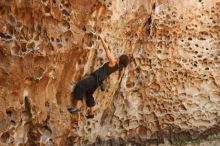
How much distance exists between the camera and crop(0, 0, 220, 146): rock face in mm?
5152

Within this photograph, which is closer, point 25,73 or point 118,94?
point 25,73

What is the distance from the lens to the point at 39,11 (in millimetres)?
5172

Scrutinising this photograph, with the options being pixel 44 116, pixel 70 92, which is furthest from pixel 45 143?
pixel 70 92

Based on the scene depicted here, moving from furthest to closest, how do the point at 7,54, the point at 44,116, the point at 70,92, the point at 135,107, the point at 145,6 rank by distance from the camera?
the point at 135,107 → the point at 145,6 → the point at 70,92 → the point at 44,116 → the point at 7,54

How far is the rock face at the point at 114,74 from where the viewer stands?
5152mm

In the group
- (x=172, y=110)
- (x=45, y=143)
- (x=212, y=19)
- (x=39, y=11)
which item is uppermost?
(x=212, y=19)

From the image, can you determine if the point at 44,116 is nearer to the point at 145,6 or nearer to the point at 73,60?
the point at 73,60

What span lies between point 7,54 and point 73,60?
4.21 ft

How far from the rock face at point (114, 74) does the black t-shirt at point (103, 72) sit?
122mm

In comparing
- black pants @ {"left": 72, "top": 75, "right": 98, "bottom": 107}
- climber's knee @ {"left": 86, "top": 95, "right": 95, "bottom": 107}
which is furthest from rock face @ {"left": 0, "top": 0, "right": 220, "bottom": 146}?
climber's knee @ {"left": 86, "top": 95, "right": 95, "bottom": 107}

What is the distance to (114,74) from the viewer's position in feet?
23.1

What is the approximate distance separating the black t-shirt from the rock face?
0.12 m

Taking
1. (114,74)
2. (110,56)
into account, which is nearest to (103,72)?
(110,56)

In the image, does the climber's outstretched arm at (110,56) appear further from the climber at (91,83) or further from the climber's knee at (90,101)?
the climber's knee at (90,101)
